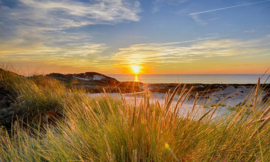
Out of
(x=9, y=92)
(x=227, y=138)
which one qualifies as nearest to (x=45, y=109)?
(x=9, y=92)

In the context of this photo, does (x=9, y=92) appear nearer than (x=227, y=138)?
No

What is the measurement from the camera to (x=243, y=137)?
1.52m

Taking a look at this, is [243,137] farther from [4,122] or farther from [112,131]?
[4,122]

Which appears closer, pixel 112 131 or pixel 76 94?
pixel 112 131

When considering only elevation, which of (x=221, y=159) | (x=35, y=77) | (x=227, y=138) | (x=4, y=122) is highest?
(x=35, y=77)

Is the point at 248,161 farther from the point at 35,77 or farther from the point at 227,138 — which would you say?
the point at 35,77

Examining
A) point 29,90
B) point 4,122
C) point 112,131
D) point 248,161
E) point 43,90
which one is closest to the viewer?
point 248,161

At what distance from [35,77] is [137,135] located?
6584 mm

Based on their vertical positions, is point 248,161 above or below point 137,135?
below

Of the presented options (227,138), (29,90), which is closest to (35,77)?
(29,90)

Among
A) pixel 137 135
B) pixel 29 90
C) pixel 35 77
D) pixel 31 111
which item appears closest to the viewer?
pixel 137 135

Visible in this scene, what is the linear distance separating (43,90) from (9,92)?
0.96m

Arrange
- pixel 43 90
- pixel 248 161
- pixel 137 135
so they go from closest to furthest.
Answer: pixel 248 161 < pixel 137 135 < pixel 43 90

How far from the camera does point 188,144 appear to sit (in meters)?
1.58
